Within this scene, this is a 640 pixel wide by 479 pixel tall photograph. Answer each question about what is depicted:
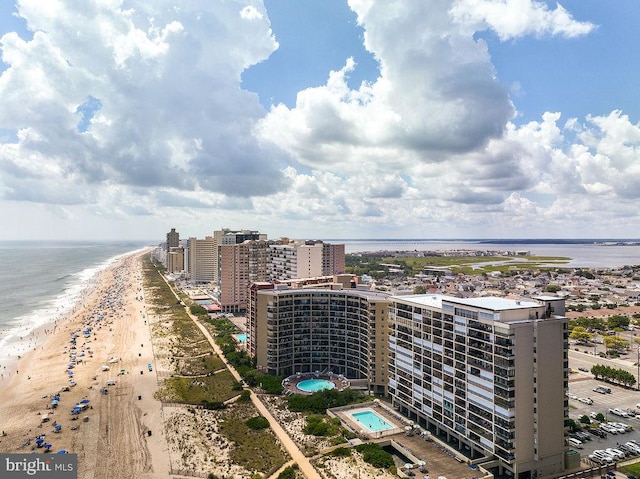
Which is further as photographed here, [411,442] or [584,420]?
[584,420]

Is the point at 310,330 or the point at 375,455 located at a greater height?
the point at 310,330

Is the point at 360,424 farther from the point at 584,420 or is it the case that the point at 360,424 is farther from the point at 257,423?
the point at 584,420

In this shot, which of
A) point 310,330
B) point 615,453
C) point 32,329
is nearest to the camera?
point 615,453

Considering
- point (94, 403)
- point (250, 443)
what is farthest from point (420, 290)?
point (94, 403)

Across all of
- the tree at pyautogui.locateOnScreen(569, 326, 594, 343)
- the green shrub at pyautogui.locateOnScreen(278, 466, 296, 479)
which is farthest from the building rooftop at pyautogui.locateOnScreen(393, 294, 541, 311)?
the tree at pyautogui.locateOnScreen(569, 326, 594, 343)

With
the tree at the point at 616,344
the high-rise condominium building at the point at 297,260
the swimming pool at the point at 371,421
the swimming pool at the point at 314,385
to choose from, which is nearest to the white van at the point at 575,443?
the swimming pool at the point at 371,421

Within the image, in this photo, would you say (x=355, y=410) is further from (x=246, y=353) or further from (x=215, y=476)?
(x=246, y=353)

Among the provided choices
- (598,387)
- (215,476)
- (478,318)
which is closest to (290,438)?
(215,476)
